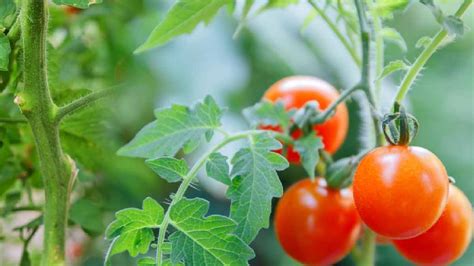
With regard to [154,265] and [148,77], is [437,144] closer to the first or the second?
[148,77]

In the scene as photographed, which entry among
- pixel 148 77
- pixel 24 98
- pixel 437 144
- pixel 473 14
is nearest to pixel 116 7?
pixel 148 77

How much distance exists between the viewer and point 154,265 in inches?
21.2

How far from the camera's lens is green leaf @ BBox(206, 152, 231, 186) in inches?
23.1

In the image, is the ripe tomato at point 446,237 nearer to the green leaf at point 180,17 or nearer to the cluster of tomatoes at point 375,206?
the cluster of tomatoes at point 375,206

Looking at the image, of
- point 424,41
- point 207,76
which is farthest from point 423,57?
point 207,76

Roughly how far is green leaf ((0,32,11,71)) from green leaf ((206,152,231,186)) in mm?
165

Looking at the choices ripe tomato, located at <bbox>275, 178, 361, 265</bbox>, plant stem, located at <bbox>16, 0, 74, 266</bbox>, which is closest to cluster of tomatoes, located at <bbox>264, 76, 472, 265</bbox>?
ripe tomato, located at <bbox>275, 178, 361, 265</bbox>

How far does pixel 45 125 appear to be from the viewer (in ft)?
1.87

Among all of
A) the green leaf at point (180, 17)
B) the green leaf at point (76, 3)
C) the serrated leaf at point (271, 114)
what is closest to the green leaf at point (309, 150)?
the serrated leaf at point (271, 114)

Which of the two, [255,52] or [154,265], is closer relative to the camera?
[154,265]

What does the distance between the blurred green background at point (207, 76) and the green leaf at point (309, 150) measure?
8.0 inches

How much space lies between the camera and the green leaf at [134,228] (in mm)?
539

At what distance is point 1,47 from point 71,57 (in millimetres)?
465

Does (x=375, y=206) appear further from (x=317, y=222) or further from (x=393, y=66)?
(x=317, y=222)
